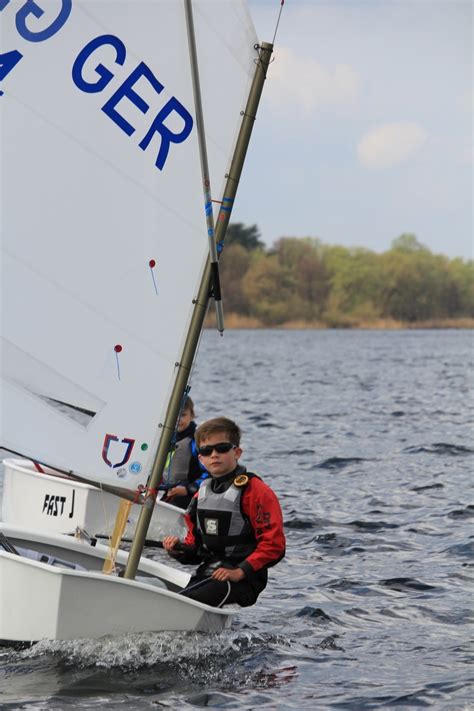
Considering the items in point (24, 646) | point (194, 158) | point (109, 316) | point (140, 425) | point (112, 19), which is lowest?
point (24, 646)

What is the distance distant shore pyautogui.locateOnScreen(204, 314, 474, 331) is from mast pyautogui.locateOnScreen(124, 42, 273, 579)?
3216 inches

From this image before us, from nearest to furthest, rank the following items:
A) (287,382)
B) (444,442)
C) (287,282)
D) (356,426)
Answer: (444,442)
(356,426)
(287,382)
(287,282)

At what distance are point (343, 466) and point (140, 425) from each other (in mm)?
8284

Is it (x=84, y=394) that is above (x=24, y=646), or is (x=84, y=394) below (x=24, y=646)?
above

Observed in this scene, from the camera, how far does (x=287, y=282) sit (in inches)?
3447

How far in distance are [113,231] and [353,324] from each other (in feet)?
275

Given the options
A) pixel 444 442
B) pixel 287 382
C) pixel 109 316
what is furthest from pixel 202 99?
pixel 287 382

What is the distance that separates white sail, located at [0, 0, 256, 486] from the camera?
5.16 meters

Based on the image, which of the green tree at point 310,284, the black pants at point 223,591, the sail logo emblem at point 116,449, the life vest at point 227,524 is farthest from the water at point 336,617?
the green tree at point 310,284

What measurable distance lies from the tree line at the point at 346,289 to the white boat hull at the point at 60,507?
3013 inches

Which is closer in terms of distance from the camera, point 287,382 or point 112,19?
point 112,19

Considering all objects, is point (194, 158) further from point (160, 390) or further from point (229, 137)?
point (160, 390)

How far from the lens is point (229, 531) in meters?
5.73

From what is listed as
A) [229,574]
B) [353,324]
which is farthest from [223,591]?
[353,324]
